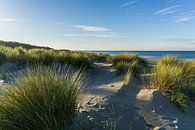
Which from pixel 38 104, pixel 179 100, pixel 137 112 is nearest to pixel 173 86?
pixel 179 100

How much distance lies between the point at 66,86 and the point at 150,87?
4019mm

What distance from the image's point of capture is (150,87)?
7.82 m

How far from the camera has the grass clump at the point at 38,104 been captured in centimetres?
376

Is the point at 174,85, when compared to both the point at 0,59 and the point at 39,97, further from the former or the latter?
the point at 0,59

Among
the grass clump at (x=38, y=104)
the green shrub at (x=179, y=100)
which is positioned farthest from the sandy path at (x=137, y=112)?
the grass clump at (x=38, y=104)

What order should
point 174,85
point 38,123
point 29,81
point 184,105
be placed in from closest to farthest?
point 38,123
point 29,81
point 184,105
point 174,85

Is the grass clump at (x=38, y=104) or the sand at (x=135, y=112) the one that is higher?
the grass clump at (x=38, y=104)

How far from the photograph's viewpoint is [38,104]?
3812 mm

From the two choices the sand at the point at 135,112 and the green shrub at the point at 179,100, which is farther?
the green shrub at the point at 179,100

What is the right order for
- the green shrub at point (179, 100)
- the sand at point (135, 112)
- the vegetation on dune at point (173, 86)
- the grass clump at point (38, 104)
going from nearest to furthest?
the grass clump at point (38, 104) → the sand at point (135, 112) → the green shrub at point (179, 100) → the vegetation on dune at point (173, 86)

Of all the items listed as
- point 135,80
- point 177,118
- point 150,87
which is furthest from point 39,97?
point 135,80

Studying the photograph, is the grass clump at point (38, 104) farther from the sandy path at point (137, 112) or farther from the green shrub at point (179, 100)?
the green shrub at point (179, 100)

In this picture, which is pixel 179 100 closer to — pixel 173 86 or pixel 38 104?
pixel 173 86

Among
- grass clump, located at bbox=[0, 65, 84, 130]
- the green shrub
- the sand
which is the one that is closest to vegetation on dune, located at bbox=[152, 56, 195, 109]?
the green shrub
